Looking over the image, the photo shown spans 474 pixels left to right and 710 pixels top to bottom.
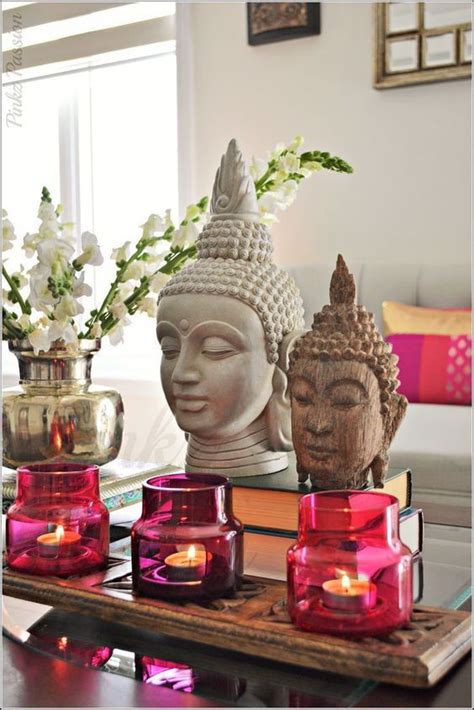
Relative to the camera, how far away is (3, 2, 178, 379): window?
413cm

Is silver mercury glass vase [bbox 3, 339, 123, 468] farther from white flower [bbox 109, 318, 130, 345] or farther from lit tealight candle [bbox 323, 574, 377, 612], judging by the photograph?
lit tealight candle [bbox 323, 574, 377, 612]

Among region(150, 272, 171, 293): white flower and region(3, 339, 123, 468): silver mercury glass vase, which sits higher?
region(150, 272, 171, 293): white flower

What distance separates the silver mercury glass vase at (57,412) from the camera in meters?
1.08

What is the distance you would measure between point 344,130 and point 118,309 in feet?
8.63

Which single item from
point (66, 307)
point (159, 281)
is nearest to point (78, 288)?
point (66, 307)

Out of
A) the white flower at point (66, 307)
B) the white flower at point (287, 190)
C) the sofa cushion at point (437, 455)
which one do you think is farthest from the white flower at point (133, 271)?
the sofa cushion at point (437, 455)

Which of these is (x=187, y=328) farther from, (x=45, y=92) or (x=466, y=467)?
(x=45, y=92)

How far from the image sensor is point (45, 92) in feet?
15.1

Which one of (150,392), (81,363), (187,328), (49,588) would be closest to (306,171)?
(187,328)

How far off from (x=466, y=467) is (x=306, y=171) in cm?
125

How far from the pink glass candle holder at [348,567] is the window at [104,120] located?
3462mm

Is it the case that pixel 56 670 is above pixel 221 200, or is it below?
below

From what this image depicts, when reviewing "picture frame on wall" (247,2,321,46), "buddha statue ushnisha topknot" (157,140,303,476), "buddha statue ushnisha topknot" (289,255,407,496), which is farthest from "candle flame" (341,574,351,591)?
"picture frame on wall" (247,2,321,46)

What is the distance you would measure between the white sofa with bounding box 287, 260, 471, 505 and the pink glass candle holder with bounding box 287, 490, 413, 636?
149 centimetres
